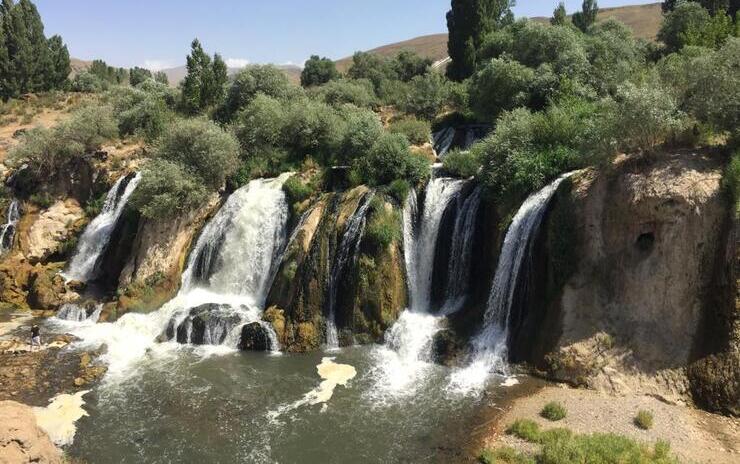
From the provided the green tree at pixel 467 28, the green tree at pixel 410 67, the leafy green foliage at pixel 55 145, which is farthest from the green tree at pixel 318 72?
the leafy green foliage at pixel 55 145

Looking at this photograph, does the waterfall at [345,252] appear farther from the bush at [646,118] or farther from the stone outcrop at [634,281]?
the bush at [646,118]

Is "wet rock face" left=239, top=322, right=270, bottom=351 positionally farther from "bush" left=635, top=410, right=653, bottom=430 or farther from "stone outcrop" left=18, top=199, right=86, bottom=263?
"stone outcrop" left=18, top=199, right=86, bottom=263

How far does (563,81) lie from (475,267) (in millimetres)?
13139

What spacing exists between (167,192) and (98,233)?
5.98m

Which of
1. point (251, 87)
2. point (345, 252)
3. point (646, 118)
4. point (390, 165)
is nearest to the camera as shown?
point (646, 118)

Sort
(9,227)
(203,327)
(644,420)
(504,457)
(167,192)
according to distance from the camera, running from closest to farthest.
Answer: (504,457), (644,420), (203,327), (167,192), (9,227)

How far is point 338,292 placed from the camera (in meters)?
21.3

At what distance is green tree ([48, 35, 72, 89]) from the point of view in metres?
56.6

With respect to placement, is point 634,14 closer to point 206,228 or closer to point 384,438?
point 206,228

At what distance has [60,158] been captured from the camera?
110 feet

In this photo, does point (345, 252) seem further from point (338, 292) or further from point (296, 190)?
point (296, 190)

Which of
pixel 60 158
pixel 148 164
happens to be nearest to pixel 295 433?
pixel 148 164

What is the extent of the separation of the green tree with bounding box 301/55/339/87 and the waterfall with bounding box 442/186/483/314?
41.1m

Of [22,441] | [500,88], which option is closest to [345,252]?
[22,441]
